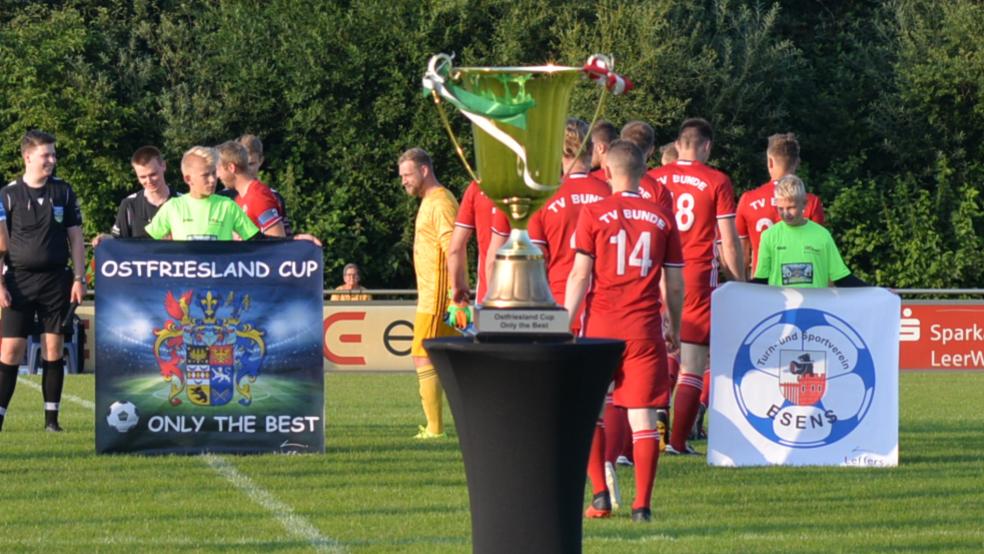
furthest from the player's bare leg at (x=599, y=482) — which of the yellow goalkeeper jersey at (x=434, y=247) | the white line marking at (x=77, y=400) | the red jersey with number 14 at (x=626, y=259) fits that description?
the white line marking at (x=77, y=400)

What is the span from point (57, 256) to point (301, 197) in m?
21.3

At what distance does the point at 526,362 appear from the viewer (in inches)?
224

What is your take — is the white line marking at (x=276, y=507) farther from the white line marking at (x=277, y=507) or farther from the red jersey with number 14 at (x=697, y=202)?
the red jersey with number 14 at (x=697, y=202)

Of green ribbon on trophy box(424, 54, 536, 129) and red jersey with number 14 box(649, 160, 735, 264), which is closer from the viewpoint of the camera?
green ribbon on trophy box(424, 54, 536, 129)

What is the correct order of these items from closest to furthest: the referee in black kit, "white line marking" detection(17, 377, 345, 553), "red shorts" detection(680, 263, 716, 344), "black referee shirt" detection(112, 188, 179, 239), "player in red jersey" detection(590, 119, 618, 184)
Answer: "white line marking" detection(17, 377, 345, 553) → "player in red jersey" detection(590, 119, 618, 184) → "red shorts" detection(680, 263, 716, 344) → the referee in black kit → "black referee shirt" detection(112, 188, 179, 239)

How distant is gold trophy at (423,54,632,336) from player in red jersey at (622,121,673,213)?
3.78 m

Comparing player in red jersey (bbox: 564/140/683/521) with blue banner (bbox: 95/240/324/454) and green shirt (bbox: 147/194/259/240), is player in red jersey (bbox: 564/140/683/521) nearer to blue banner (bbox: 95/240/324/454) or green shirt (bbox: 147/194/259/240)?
blue banner (bbox: 95/240/324/454)

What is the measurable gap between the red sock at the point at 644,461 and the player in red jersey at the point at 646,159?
6.05ft

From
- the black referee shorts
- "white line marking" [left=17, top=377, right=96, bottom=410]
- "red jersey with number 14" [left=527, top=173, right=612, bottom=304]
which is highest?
"red jersey with number 14" [left=527, top=173, right=612, bottom=304]

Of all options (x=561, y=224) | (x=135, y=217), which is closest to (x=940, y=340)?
(x=135, y=217)

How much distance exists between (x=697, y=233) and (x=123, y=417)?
3836 millimetres

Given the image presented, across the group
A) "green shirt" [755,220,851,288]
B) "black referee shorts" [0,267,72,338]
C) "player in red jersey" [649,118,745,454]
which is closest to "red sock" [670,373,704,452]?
"player in red jersey" [649,118,745,454]

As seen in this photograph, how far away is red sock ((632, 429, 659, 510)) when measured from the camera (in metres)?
8.21

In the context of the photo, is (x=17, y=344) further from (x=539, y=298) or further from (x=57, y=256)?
(x=539, y=298)
